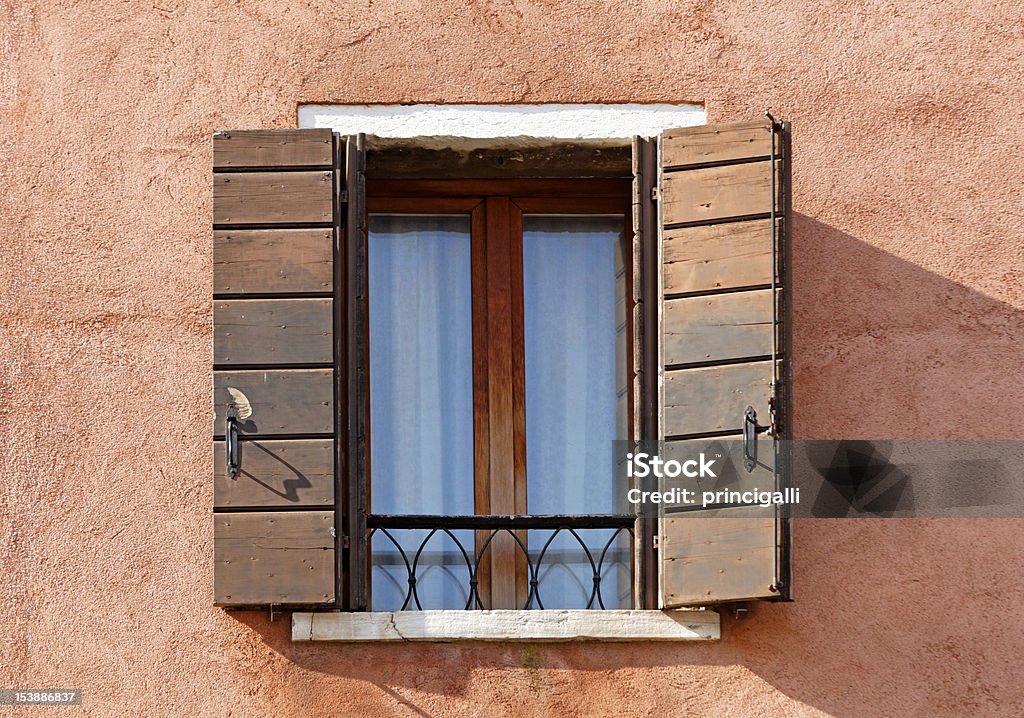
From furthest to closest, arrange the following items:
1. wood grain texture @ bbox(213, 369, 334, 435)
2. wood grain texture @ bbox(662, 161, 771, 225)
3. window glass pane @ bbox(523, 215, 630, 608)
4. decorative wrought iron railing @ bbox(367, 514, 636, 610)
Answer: window glass pane @ bbox(523, 215, 630, 608), decorative wrought iron railing @ bbox(367, 514, 636, 610), wood grain texture @ bbox(662, 161, 771, 225), wood grain texture @ bbox(213, 369, 334, 435)

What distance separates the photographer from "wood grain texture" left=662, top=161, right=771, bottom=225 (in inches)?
215

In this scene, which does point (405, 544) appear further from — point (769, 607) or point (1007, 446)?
point (1007, 446)

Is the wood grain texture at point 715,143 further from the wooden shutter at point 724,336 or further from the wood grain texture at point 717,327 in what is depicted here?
the wood grain texture at point 717,327

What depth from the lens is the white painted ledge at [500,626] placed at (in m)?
5.36

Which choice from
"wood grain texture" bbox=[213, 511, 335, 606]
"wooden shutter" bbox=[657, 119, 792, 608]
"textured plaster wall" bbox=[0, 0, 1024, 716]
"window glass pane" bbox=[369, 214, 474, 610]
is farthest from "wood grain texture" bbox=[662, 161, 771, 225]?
"wood grain texture" bbox=[213, 511, 335, 606]

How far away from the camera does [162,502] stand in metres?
5.52

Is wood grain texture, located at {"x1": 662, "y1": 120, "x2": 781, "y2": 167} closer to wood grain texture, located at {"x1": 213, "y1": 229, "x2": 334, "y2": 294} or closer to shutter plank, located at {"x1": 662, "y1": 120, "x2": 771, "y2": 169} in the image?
shutter plank, located at {"x1": 662, "y1": 120, "x2": 771, "y2": 169}

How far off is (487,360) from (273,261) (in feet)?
2.55

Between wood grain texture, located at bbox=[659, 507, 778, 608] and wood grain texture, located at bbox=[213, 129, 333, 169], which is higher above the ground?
wood grain texture, located at bbox=[213, 129, 333, 169]

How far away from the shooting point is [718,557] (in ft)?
17.3

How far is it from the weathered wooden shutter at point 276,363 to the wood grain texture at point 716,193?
900mm

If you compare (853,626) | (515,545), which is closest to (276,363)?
(515,545)

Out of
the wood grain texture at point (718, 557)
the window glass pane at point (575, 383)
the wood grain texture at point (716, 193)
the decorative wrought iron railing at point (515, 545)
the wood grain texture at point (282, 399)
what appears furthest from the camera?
the window glass pane at point (575, 383)

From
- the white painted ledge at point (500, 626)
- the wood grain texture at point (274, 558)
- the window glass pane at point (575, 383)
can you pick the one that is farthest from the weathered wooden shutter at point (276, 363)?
the window glass pane at point (575, 383)
